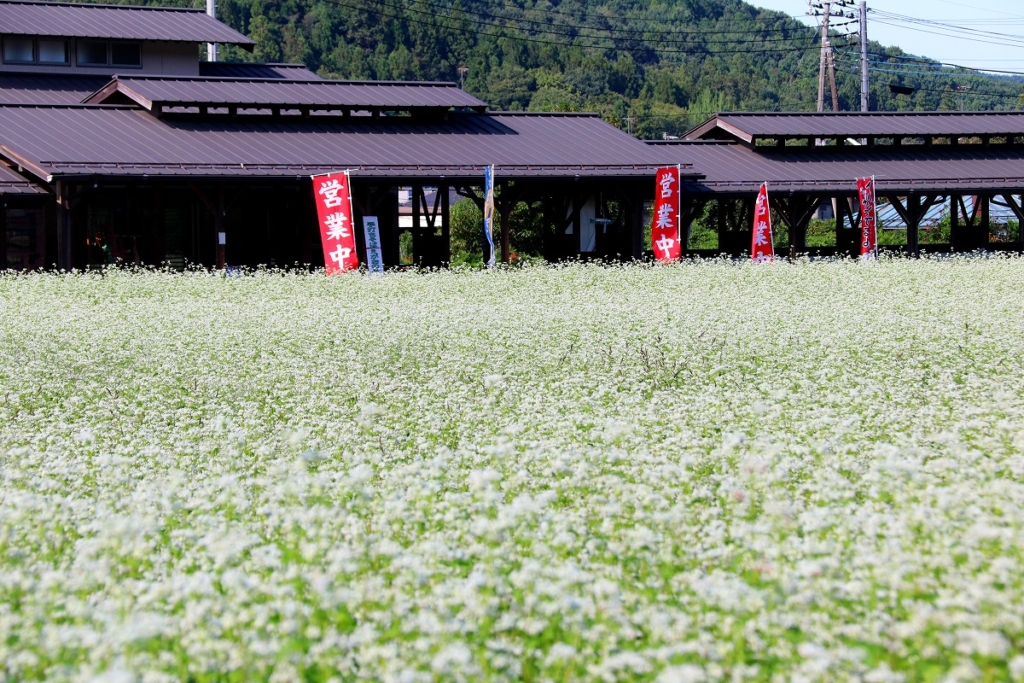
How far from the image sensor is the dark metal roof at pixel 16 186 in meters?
23.4

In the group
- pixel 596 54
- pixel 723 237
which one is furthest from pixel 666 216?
pixel 596 54

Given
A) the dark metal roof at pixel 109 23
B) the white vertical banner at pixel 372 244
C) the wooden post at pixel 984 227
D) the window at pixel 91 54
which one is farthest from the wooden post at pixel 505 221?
the wooden post at pixel 984 227

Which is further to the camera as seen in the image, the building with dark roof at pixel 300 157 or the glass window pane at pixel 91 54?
the glass window pane at pixel 91 54

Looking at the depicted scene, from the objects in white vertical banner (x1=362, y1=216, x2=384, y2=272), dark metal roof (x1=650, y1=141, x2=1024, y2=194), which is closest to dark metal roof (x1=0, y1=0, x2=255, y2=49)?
white vertical banner (x1=362, y1=216, x2=384, y2=272)

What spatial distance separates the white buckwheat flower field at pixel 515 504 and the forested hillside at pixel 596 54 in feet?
235

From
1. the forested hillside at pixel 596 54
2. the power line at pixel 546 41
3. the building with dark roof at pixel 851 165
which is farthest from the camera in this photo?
the power line at pixel 546 41

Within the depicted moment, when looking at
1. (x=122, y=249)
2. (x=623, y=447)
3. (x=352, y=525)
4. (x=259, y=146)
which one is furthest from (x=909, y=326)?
(x=122, y=249)

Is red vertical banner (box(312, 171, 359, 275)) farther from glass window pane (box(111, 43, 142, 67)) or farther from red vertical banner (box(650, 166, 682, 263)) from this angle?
glass window pane (box(111, 43, 142, 67))

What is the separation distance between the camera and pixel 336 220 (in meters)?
23.6

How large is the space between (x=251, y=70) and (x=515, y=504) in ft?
103

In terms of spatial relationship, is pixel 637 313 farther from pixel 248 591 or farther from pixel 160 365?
pixel 248 591

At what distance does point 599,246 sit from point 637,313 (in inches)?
607

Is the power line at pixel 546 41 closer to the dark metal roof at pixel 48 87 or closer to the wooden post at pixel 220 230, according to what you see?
the dark metal roof at pixel 48 87

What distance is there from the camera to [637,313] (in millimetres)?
16062
